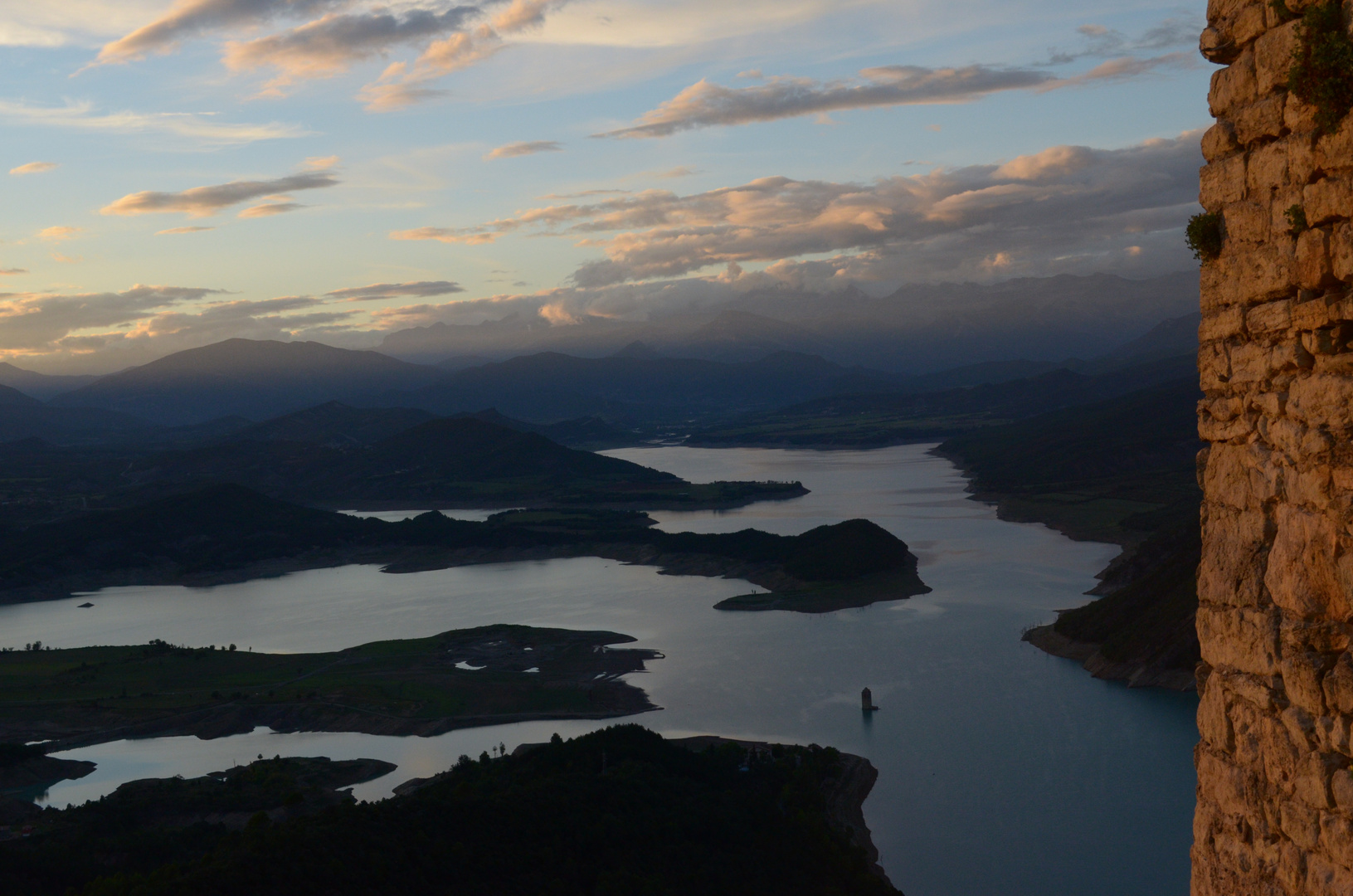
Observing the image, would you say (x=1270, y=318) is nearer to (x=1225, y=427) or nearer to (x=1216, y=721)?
(x=1225, y=427)

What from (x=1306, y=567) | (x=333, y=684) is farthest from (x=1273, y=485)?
(x=333, y=684)

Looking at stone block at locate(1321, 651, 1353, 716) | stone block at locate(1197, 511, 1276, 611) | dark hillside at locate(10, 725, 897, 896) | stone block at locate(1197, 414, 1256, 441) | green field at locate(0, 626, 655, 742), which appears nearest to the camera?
stone block at locate(1321, 651, 1353, 716)

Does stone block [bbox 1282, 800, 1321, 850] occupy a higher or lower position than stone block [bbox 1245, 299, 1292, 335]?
lower

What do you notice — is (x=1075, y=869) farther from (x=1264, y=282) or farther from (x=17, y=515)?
(x=17, y=515)

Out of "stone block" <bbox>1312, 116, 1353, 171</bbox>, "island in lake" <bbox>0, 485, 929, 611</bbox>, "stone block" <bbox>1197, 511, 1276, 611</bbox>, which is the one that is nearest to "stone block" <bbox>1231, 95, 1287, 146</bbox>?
"stone block" <bbox>1312, 116, 1353, 171</bbox>

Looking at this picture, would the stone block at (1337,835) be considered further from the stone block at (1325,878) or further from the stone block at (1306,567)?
the stone block at (1306,567)

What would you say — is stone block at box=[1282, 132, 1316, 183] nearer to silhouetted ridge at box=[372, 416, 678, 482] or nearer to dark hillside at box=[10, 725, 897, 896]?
dark hillside at box=[10, 725, 897, 896]

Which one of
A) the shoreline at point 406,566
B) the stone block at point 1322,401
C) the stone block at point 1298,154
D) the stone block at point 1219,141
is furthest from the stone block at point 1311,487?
the shoreline at point 406,566
